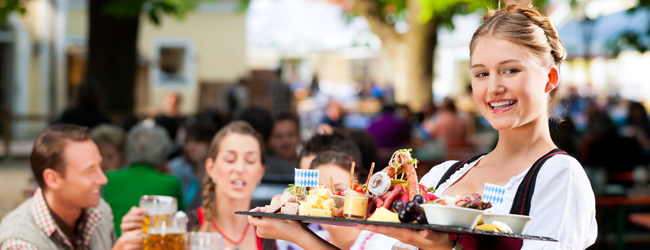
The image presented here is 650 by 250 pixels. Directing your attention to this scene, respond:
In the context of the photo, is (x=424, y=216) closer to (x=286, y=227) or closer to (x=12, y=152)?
(x=286, y=227)

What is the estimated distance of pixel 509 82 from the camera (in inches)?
61.4

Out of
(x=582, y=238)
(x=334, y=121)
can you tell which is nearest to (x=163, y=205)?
(x=582, y=238)

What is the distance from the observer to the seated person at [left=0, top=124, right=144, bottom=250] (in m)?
2.71

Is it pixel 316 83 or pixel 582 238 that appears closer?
pixel 582 238

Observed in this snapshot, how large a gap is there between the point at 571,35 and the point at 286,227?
38.9 ft

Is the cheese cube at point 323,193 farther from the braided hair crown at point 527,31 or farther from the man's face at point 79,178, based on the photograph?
the man's face at point 79,178

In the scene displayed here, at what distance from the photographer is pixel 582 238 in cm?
148

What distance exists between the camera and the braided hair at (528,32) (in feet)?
5.14

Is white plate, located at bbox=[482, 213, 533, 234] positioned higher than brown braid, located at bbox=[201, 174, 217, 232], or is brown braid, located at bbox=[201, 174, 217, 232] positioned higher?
white plate, located at bbox=[482, 213, 533, 234]

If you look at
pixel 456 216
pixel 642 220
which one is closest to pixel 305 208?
pixel 456 216

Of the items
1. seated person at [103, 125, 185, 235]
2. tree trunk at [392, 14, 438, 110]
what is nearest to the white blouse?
seated person at [103, 125, 185, 235]

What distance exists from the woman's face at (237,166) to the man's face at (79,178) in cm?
51

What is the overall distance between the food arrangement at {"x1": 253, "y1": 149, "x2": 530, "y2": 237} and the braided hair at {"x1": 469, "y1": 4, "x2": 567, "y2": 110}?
37 centimetres

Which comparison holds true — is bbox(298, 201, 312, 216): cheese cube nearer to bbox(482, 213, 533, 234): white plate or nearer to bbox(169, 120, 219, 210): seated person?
bbox(482, 213, 533, 234): white plate
